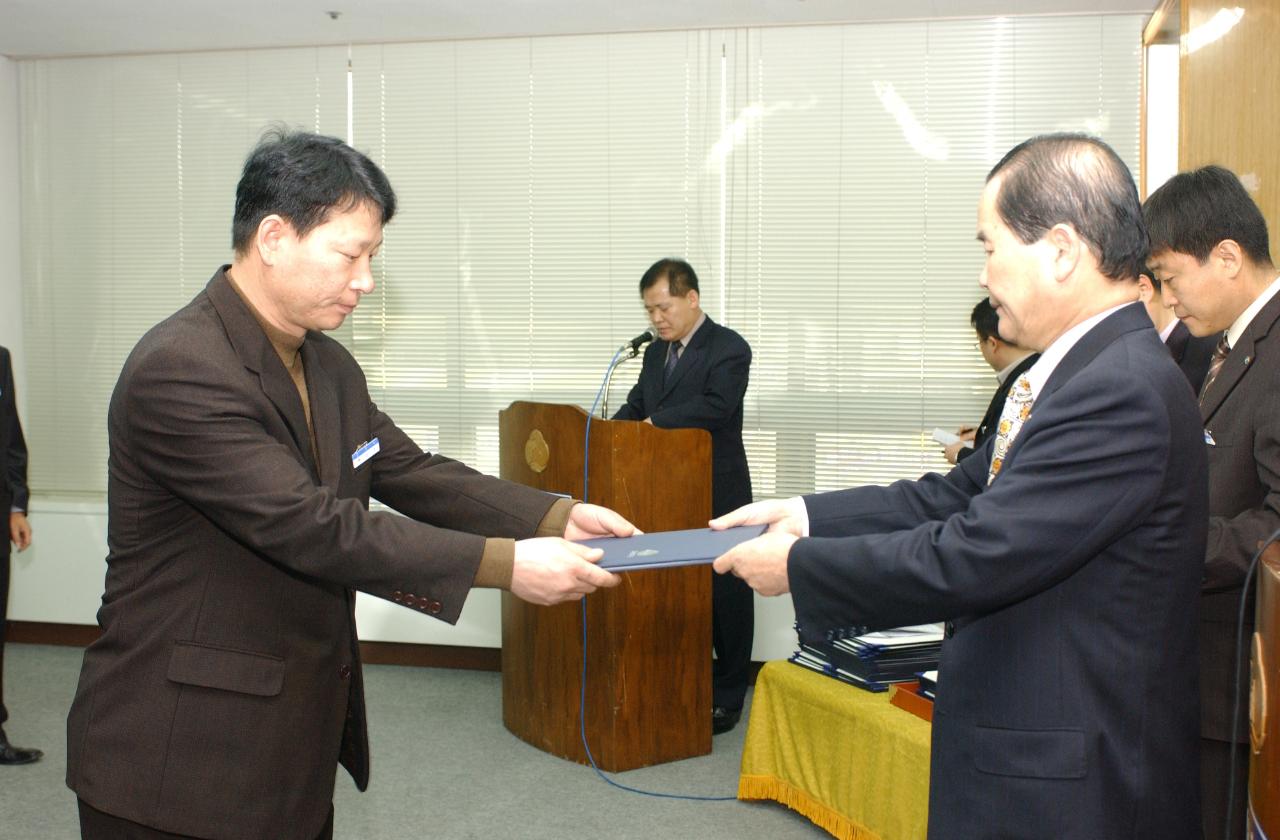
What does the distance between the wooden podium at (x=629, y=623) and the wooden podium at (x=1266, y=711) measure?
2759mm

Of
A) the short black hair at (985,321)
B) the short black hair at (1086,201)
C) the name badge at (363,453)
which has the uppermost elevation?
the short black hair at (1086,201)

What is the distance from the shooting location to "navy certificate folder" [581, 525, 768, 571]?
190 cm

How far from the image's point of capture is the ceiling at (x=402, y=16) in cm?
500

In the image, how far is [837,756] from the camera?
3303 millimetres

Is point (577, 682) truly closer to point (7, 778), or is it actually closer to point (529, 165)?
point (7, 778)

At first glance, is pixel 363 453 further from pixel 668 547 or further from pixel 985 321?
pixel 985 321

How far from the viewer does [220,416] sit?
1646mm

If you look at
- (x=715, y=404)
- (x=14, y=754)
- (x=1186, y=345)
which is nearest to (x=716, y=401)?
(x=715, y=404)

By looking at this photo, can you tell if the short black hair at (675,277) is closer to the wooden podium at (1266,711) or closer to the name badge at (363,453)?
the name badge at (363,453)

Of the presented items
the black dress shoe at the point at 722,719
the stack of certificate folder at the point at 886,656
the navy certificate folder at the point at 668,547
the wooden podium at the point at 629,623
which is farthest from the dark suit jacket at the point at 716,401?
the navy certificate folder at the point at 668,547

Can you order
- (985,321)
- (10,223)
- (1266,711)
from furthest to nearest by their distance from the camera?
(10,223)
(985,321)
(1266,711)

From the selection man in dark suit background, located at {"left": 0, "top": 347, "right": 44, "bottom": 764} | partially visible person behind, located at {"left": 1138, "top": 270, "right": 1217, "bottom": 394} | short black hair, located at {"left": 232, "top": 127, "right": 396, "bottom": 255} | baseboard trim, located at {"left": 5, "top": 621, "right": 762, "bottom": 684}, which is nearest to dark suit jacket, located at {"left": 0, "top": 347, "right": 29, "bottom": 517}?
man in dark suit background, located at {"left": 0, "top": 347, "right": 44, "bottom": 764}

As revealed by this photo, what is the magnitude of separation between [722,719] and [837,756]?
4.31 ft

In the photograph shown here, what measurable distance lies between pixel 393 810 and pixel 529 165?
123 inches
